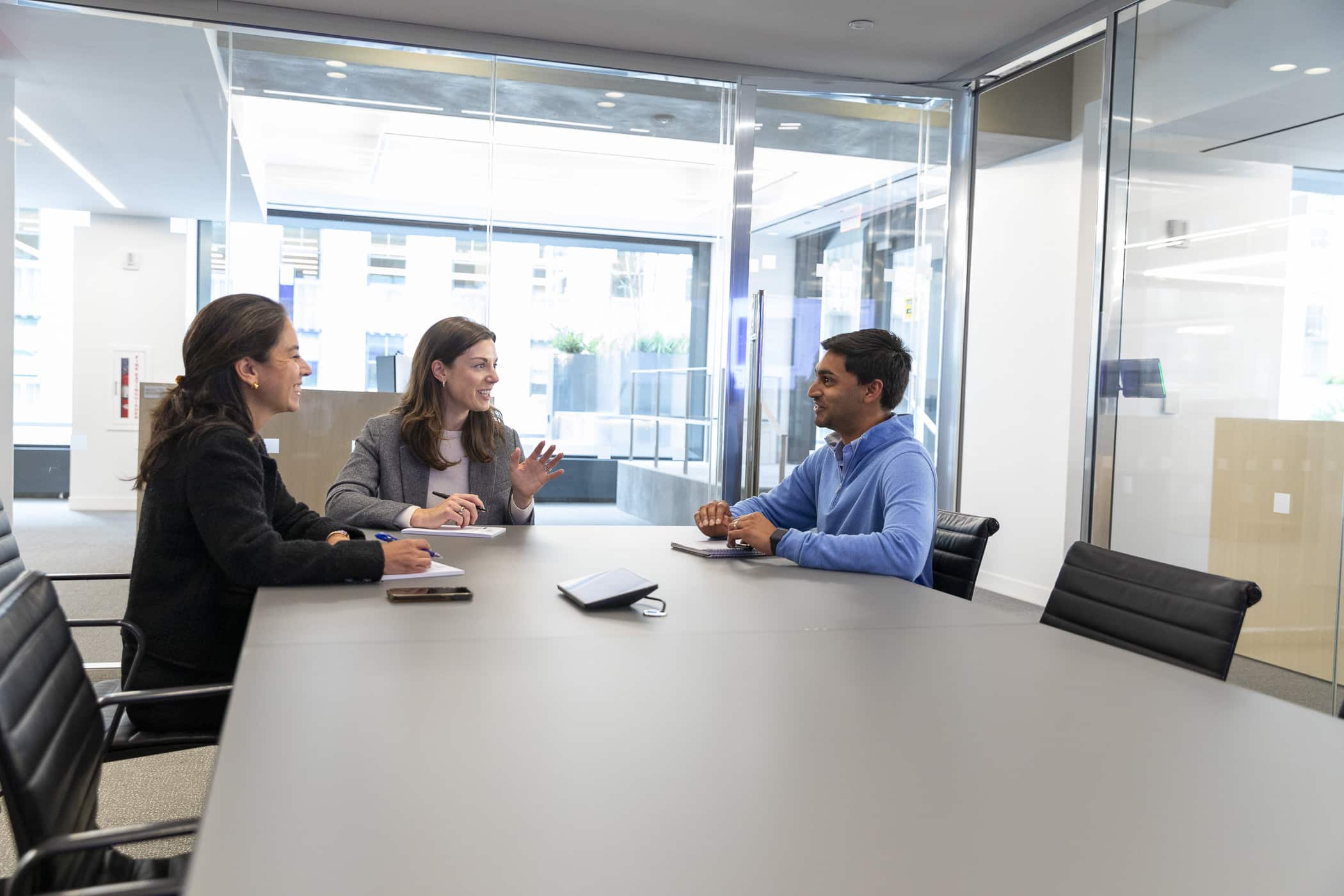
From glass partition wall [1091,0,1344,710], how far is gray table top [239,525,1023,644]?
2.29 metres

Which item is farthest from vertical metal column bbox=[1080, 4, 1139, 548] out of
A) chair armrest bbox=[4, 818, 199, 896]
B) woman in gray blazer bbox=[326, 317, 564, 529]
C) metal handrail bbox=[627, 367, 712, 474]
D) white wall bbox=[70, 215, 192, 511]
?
white wall bbox=[70, 215, 192, 511]

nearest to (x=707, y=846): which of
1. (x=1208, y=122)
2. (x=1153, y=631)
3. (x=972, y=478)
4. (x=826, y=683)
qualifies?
A: (x=826, y=683)

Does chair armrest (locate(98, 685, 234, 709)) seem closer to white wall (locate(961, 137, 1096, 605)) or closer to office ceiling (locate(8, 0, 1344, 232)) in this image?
office ceiling (locate(8, 0, 1344, 232))

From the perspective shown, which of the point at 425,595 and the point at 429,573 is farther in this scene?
the point at 429,573

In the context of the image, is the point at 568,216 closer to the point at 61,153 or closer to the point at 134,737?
the point at 134,737

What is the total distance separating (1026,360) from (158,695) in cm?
553

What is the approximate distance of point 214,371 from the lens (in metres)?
2.17

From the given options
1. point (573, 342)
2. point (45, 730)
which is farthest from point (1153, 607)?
point (573, 342)

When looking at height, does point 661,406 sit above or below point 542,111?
below

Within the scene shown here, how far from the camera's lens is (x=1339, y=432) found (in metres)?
3.56

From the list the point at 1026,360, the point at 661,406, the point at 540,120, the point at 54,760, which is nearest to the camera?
the point at 54,760

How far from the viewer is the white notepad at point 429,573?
218 cm

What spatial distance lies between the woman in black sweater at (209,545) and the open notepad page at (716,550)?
811mm

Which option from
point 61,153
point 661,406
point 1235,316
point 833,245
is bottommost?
point 661,406
